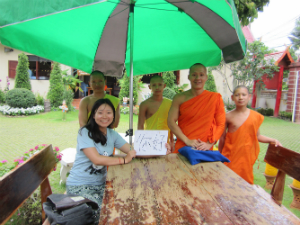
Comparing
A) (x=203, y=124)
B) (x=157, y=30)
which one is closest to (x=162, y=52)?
(x=157, y=30)

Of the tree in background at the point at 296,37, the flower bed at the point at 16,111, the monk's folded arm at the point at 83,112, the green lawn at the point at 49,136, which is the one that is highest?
the tree in background at the point at 296,37

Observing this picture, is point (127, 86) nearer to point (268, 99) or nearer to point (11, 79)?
point (11, 79)

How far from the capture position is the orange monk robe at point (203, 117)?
2.33m

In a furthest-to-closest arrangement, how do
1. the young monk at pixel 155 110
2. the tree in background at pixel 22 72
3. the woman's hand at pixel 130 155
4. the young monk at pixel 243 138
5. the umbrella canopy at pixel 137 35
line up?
the tree in background at pixel 22 72 → the young monk at pixel 155 110 → the young monk at pixel 243 138 → the umbrella canopy at pixel 137 35 → the woman's hand at pixel 130 155

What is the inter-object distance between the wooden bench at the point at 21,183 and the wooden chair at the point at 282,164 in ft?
7.72

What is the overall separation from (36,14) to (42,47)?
0.87 metres

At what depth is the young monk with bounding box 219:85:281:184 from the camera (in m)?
2.62

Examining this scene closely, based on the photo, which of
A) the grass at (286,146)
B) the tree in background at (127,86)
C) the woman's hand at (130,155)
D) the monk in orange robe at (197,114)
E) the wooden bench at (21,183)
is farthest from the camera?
the tree in background at (127,86)

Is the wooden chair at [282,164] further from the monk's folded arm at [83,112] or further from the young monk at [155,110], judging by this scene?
the monk's folded arm at [83,112]

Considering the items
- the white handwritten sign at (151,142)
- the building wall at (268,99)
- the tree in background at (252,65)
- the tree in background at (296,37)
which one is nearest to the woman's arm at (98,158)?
the white handwritten sign at (151,142)

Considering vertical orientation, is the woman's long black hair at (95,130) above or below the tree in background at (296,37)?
below

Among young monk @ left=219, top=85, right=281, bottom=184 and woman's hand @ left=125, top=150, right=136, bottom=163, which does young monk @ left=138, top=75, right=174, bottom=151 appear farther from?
woman's hand @ left=125, top=150, right=136, bottom=163

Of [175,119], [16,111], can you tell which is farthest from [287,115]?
[16,111]

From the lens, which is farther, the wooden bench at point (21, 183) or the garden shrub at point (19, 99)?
the garden shrub at point (19, 99)
